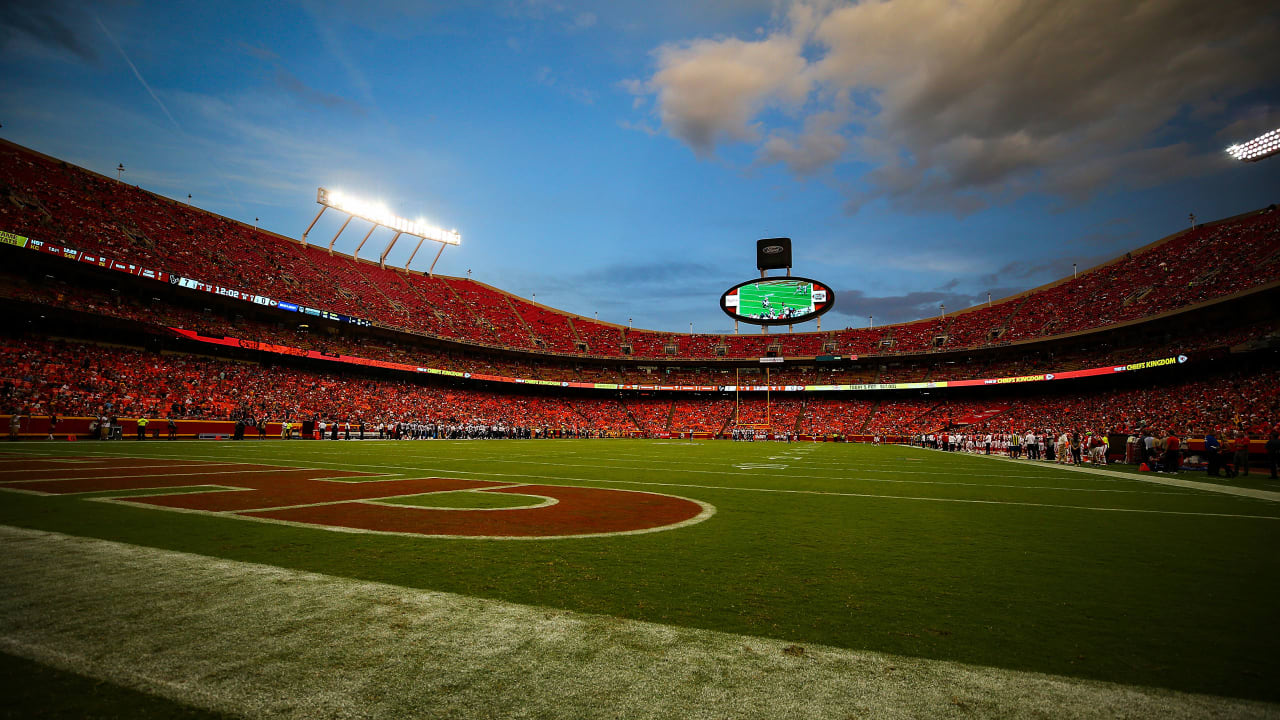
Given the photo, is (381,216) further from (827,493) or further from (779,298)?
(827,493)

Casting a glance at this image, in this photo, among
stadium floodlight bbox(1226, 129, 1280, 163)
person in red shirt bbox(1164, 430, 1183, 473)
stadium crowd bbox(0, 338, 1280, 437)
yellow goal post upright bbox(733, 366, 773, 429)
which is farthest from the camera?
yellow goal post upright bbox(733, 366, 773, 429)

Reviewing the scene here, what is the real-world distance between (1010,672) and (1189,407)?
145 feet

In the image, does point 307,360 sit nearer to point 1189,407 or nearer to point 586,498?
point 586,498

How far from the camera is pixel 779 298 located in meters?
57.3

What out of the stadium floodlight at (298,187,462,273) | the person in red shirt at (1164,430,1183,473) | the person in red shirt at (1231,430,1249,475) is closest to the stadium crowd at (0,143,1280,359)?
the stadium floodlight at (298,187,462,273)

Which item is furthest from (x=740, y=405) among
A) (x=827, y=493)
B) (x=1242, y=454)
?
(x=827, y=493)

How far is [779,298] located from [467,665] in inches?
2255

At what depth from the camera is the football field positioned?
2193 mm

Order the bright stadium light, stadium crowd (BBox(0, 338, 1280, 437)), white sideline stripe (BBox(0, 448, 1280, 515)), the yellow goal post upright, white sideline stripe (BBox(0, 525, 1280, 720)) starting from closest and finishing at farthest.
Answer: white sideline stripe (BBox(0, 525, 1280, 720))
white sideline stripe (BBox(0, 448, 1280, 515))
stadium crowd (BBox(0, 338, 1280, 437))
the bright stadium light
the yellow goal post upright

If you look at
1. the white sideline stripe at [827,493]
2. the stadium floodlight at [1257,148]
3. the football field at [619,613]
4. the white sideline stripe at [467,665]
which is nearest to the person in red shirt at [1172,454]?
the white sideline stripe at [827,493]

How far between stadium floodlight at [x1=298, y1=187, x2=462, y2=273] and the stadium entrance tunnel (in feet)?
150

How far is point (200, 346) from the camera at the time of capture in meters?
37.5

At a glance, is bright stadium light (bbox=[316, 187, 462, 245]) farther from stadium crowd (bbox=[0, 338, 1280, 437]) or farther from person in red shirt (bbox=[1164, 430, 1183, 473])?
person in red shirt (bbox=[1164, 430, 1183, 473])

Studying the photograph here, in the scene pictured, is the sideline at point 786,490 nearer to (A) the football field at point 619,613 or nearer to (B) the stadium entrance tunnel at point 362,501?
(A) the football field at point 619,613
